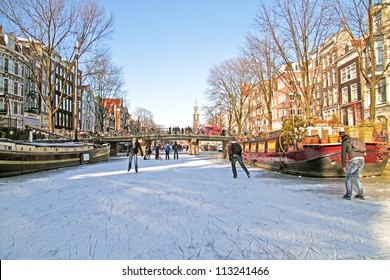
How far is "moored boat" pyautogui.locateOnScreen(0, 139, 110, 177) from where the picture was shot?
11.6 m

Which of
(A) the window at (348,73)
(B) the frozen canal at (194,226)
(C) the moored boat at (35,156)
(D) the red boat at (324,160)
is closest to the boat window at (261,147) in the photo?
(D) the red boat at (324,160)

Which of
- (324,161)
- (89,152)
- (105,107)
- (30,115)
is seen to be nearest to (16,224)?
(324,161)

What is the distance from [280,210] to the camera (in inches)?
215

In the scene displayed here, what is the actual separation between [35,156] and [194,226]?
39.3 feet

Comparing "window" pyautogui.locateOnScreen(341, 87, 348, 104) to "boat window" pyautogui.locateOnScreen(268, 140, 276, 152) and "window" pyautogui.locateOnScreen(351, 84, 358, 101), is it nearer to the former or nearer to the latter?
"window" pyautogui.locateOnScreen(351, 84, 358, 101)

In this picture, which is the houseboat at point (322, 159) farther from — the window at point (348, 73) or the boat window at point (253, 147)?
the window at point (348, 73)

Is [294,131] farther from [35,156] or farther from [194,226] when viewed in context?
[35,156]

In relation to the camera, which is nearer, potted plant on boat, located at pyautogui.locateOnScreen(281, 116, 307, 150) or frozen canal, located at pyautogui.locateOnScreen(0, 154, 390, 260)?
frozen canal, located at pyautogui.locateOnScreen(0, 154, 390, 260)

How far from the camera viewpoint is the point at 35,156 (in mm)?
13609

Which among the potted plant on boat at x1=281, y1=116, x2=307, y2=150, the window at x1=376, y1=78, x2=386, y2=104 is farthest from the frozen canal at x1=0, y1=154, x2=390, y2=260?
the window at x1=376, y1=78, x2=386, y2=104

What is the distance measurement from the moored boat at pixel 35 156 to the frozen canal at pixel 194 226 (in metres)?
5.31

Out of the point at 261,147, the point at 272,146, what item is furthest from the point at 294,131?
the point at 261,147

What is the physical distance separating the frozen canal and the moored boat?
5.31 meters

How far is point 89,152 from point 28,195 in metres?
15.1
